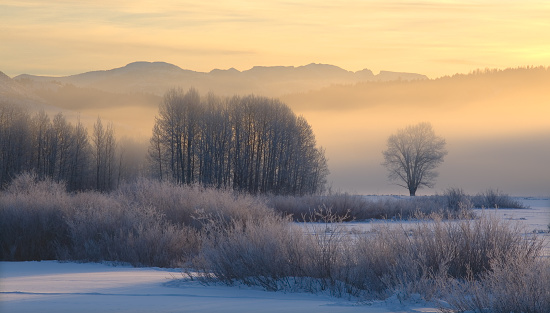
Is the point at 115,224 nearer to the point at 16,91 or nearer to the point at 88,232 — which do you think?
the point at 88,232

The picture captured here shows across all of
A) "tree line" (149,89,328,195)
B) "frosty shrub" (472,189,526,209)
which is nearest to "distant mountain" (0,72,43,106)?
"tree line" (149,89,328,195)

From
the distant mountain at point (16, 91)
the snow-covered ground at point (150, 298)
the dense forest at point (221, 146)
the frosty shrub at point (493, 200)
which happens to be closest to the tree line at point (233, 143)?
the dense forest at point (221, 146)

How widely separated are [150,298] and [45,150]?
245ft

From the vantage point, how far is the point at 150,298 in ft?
33.7

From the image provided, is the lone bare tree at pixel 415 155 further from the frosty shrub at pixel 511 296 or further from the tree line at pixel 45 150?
the frosty shrub at pixel 511 296

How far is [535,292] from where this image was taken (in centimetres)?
831

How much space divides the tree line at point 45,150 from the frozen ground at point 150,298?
63.7 meters

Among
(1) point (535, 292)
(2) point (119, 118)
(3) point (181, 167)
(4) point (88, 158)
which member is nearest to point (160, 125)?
(3) point (181, 167)

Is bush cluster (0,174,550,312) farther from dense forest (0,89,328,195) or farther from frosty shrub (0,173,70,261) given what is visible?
dense forest (0,89,328,195)

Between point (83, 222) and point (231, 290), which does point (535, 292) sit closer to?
point (231, 290)

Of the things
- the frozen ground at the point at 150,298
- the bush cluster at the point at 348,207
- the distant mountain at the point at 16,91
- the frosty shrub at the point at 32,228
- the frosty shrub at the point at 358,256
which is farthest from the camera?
the distant mountain at the point at 16,91

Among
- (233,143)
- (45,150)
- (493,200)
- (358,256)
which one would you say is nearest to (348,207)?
(493,200)

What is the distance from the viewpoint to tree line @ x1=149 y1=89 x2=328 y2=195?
70875 millimetres

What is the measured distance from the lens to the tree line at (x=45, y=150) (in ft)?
249
